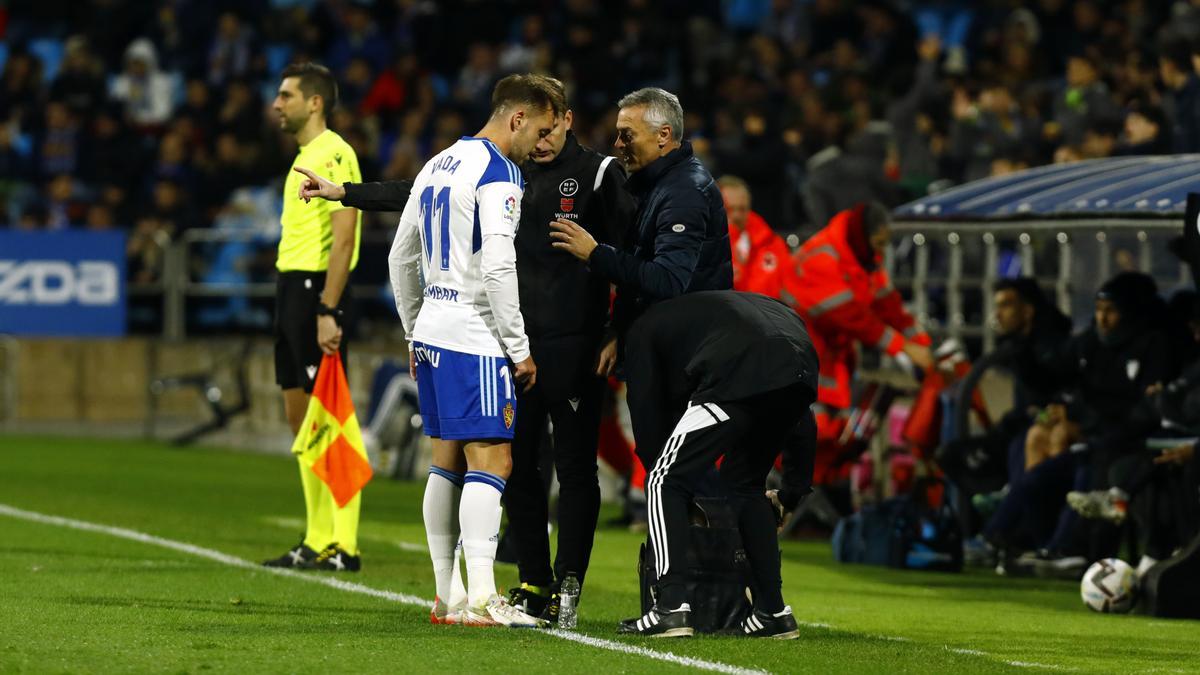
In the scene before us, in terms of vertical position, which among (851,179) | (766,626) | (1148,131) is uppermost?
(1148,131)

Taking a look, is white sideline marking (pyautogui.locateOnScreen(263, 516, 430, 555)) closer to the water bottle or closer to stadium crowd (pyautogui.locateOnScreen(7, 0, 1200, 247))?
the water bottle

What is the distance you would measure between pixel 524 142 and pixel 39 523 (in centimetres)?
576

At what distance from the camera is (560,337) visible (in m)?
8.52

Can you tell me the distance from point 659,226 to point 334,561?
3.34m

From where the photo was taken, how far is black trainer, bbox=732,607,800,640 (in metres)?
8.27

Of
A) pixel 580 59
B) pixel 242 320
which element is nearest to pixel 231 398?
pixel 242 320

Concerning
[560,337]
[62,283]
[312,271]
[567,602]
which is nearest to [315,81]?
[312,271]

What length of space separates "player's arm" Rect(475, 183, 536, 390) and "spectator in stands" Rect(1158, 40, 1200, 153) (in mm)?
7614

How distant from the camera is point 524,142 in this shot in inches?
328

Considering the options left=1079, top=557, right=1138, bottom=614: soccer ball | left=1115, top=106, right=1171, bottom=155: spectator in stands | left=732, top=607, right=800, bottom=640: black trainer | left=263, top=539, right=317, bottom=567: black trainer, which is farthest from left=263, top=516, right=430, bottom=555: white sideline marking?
left=1115, top=106, right=1171, bottom=155: spectator in stands

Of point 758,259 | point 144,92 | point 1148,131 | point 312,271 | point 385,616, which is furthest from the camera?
point 144,92

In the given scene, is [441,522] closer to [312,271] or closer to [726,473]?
[726,473]

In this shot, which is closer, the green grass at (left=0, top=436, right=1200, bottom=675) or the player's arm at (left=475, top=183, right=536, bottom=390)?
the green grass at (left=0, top=436, right=1200, bottom=675)

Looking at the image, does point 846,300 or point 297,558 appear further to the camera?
point 846,300
